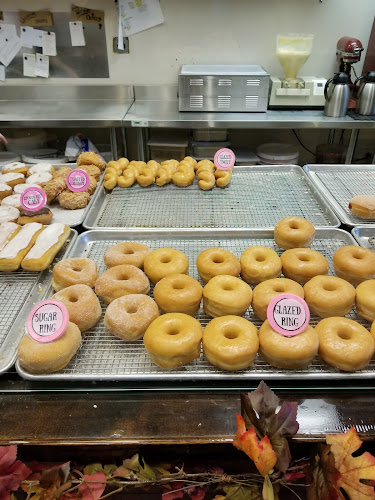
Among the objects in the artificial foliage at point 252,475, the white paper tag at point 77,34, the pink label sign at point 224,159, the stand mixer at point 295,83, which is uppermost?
the white paper tag at point 77,34

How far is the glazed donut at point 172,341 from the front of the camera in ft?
3.99

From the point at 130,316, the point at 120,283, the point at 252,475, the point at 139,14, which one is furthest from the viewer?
the point at 139,14

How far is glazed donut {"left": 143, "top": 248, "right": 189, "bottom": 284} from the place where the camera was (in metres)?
1.62

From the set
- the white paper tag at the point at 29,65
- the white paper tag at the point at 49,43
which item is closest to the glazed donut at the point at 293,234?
the white paper tag at the point at 49,43

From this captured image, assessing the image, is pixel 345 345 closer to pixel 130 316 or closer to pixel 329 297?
pixel 329 297

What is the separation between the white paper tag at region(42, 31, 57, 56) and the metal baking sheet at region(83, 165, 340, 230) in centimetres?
267

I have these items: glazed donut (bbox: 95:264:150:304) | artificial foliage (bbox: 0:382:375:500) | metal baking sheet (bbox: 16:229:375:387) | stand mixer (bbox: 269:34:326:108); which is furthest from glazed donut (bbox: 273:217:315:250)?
Result: stand mixer (bbox: 269:34:326:108)

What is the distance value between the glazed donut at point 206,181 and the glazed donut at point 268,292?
3.81ft

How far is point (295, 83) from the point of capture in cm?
387

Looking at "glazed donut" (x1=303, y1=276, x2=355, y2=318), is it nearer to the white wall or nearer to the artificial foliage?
the artificial foliage

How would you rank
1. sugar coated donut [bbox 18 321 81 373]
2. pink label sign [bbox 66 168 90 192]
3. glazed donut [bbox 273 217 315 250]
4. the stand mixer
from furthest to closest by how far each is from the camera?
1. the stand mixer
2. pink label sign [bbox 66 168 90 192]
3. glazed donut [bbox 273 217 315 250]
4. sugar coated donut [bbox 18 321 81 373]

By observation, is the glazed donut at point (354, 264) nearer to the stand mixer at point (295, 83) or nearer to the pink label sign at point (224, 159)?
the pink label sign at point (224, 159)

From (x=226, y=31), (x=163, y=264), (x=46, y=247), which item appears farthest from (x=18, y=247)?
(x=226, y=31)

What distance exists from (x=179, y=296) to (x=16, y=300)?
2.25 feet
